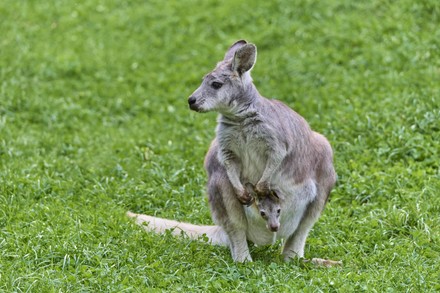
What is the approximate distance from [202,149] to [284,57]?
314 cm

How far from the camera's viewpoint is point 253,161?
6.55 meters

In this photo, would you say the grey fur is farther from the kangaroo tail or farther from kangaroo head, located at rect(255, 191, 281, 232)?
the kangaroo tail

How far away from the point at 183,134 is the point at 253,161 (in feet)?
12.5

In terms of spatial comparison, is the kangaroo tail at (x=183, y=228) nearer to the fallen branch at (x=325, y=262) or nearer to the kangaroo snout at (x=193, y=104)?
the fallen branch at (x=325, y=262)

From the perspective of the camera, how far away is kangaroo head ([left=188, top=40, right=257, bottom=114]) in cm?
641

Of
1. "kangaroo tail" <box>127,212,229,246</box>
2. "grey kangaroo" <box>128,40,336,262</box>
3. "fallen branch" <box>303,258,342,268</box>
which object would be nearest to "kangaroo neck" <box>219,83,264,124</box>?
"grey kangaroo" <box>128,40,336,262</box>

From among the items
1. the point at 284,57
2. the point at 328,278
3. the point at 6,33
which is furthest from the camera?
the point at 6,33

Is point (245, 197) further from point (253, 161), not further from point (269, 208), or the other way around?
point (253, 161)

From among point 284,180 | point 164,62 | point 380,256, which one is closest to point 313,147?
point 284,180

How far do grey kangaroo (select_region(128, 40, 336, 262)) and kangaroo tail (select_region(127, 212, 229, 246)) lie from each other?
0.20 meters

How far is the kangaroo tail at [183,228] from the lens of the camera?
703 cm

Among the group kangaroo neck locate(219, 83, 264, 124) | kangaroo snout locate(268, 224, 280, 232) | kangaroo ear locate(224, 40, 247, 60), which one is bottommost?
kangaroo snout locate(268, 224, 280, 232)

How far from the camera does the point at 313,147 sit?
674 centimetres

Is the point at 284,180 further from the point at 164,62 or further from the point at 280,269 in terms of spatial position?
the point at 164,62
